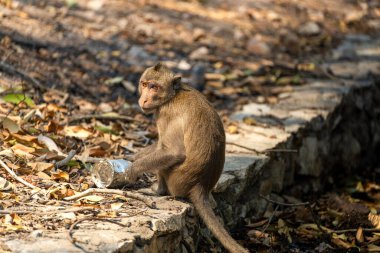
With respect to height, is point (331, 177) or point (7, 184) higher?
point (7, 184)

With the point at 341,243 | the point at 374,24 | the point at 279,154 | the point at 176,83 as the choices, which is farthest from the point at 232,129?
the point at 374,24

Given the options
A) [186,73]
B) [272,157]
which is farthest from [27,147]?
[186,73]

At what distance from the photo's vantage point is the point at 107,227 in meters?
4.12

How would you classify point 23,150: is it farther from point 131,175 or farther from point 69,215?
point 69,215

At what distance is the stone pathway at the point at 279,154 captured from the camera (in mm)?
4047

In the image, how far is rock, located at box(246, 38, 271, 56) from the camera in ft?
32.5

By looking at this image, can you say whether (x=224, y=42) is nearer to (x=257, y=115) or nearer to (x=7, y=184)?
(x=257, y=115)

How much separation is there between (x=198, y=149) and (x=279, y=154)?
6.52 feet

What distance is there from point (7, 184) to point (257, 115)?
3551 mm

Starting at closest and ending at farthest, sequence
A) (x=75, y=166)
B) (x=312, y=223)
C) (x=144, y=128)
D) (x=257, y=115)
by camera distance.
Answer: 1. (x=75, y=166)
2. (x=312, y=223)
3. (x=144, y=128)
4. (x=257, y=115)

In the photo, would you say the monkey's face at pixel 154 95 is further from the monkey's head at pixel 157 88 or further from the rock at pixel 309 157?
the rock at pixel 309 157

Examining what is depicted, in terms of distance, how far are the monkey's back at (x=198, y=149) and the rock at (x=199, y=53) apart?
169 inches

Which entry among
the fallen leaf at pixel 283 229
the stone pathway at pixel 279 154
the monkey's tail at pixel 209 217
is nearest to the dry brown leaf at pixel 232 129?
the stone pathway at pixel 279 154

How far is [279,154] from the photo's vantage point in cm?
674
